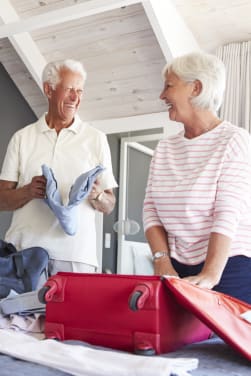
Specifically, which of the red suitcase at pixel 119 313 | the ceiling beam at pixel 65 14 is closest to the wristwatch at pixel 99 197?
the red suitcase at pixel 119 313

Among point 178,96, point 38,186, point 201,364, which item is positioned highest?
point 178,96

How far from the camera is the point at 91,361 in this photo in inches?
29.6

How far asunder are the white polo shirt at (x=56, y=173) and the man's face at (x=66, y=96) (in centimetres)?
5

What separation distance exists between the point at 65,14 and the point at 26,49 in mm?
690

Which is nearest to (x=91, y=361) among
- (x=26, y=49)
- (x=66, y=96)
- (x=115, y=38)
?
(x=66, y=96)

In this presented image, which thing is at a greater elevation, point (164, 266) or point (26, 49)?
point (26, 49)

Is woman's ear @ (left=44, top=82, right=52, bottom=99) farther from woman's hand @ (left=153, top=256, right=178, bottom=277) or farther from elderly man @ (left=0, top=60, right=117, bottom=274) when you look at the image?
woman's hand @ (left=153, top=256, right=178, bottom=277)

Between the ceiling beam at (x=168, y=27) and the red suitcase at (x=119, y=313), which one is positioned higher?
the ceiling beam at (x=168, y=27)

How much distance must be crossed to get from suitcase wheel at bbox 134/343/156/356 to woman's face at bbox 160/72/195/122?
0.82 m

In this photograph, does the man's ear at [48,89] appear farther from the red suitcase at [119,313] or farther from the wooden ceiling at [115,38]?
the red suitcase at [119,313]

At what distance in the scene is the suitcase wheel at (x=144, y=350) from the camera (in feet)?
2.91

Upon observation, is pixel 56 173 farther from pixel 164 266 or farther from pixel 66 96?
pixel 164 266

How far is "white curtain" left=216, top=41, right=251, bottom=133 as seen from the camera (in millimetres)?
3012

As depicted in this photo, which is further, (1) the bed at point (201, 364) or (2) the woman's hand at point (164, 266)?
(2) the woman's hand at point (164, 266)
